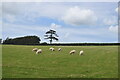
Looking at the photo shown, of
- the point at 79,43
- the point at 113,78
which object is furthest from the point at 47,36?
the point at 113,78

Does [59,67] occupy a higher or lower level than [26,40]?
lower

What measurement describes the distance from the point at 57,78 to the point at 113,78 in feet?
14.9

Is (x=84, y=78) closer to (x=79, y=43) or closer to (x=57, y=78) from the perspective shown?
(x=57, y=78)

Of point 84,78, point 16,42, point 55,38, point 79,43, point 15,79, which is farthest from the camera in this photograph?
point 55,38

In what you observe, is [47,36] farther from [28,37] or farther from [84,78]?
[84,78]

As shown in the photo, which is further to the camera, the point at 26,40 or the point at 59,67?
the point at 26,40

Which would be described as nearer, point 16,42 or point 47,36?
point 16,42

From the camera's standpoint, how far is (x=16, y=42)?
11719cm

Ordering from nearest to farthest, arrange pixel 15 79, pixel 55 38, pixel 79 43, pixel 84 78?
pixel 15 79
pixel 84 78
pixel 79 43
pixel 55 38

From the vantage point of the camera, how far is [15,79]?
18375mm

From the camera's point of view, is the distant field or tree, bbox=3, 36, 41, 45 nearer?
the distant field

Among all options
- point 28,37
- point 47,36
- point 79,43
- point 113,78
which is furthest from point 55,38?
point 113,78

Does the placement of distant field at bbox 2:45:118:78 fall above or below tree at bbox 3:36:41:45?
below

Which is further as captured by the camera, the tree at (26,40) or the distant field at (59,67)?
the tree at (26,40)
